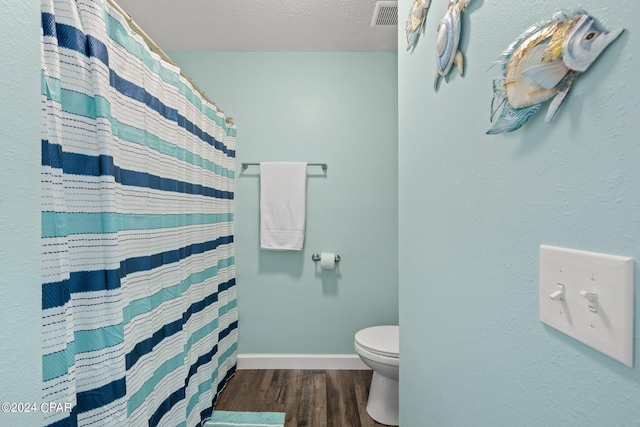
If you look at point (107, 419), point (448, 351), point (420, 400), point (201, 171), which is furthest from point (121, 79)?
point (420, 400)

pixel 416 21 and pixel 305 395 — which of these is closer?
pixel 416 21

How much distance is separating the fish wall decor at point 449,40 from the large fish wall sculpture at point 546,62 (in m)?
0.22

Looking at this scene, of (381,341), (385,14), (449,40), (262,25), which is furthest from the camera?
(262,25)

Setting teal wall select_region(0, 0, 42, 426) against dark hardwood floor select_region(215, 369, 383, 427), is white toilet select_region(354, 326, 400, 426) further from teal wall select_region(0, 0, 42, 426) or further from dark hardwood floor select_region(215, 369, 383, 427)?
teal wall select_region(0, 0, 42, 426)

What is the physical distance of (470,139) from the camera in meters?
0.66

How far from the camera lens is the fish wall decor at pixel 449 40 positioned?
0.70 metres

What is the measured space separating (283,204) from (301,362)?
3.82 feet

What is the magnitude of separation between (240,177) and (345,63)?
115cm

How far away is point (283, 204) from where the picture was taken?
2402 millimetres

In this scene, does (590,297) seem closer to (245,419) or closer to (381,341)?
(381,341)

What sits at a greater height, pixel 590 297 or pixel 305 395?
pixel 590 297

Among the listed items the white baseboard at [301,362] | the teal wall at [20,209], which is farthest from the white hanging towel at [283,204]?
the teal wall at [20,209]

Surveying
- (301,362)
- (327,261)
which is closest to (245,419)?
(301,362)

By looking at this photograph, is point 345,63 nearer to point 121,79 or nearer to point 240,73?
point 240,73
